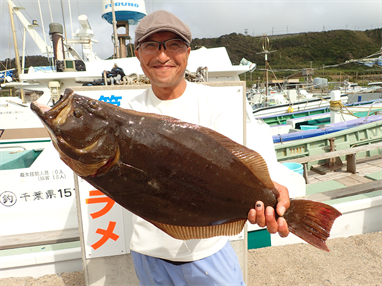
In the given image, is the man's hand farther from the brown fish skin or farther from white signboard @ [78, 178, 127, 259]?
white signboard @ [78, 178, 127, 259]

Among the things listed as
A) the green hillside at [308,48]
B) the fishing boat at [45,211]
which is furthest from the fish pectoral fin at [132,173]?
the green hillside at [308,48]

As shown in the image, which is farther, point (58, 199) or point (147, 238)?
point (58, 199)

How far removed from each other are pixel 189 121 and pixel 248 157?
0.55 m

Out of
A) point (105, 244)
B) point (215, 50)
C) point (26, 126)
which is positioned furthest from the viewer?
point (26, 126)

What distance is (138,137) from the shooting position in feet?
4.15

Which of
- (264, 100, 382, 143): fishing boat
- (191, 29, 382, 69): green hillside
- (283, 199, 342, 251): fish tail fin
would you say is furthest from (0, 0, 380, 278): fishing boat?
(191, 29, 382, 69): green hillside

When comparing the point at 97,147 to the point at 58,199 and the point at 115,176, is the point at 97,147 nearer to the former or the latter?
the point at 115,176

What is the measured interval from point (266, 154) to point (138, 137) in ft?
9.52

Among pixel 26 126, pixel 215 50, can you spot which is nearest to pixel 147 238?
pixel 215 50

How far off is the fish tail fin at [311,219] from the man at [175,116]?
2.02 feet

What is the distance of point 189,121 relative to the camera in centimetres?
181

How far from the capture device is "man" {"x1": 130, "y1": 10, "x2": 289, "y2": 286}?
5.57 ft

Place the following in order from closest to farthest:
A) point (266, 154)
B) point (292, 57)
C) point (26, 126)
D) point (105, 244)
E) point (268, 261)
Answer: point (105, 244)
point (268, 261)
point (266, 154)
point (26, 126)
point (292, 57)

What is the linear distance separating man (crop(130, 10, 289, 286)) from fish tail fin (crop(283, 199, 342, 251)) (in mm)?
614
